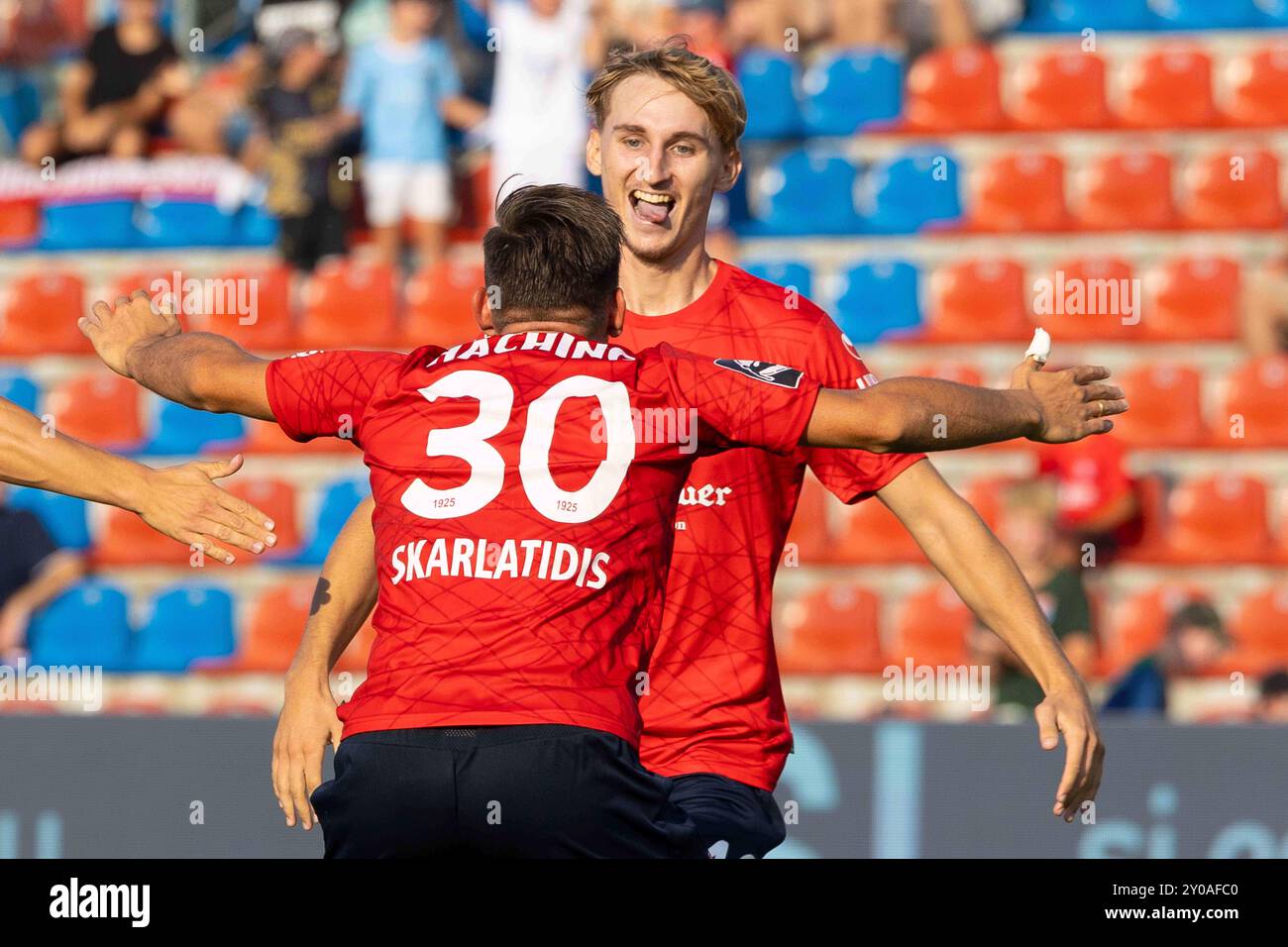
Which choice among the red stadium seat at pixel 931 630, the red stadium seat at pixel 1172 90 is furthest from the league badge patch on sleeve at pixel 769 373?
the red stadium seat at pixel 1172 90

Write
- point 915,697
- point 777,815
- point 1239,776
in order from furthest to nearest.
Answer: point 915,697 < point 1239,776 < point 777,815

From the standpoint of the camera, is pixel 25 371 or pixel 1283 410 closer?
pixel 1283 410

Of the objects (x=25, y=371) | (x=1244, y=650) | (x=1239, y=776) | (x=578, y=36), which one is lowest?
(x=1239, y=776)

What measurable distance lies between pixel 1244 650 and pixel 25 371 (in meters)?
6.65

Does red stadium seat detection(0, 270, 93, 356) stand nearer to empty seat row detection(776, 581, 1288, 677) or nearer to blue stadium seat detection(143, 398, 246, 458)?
blue stadium seat detection(143, 398, 246, 458)

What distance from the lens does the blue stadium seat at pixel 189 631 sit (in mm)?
9117

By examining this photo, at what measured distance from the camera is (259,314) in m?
9.82

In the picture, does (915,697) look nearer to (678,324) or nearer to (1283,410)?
(1283,410)

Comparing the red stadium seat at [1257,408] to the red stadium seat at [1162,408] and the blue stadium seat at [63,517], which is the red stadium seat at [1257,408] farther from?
the blue stadium seat at [63,517]

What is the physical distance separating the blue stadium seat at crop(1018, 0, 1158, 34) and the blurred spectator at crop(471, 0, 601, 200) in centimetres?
248

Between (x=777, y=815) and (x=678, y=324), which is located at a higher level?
(x=678, y=324)

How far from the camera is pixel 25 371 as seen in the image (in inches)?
399

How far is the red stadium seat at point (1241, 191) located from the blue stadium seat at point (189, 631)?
5469 mm

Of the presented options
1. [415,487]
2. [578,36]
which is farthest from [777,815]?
[578,36]
